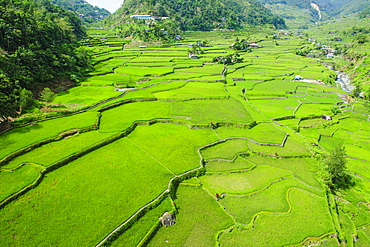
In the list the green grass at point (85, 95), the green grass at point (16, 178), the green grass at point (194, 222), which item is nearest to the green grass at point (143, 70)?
the green grass at point (85, 95)

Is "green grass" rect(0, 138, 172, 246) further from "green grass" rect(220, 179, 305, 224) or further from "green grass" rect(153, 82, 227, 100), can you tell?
"green grass" rect(153, 82, 227, 100)

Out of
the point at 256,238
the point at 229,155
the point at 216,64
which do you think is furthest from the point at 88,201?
the point at 216,64

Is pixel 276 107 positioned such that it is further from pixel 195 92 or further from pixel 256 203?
pixel 256 203

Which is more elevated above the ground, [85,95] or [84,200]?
[85,95]

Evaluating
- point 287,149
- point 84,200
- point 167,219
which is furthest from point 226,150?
point 84,200

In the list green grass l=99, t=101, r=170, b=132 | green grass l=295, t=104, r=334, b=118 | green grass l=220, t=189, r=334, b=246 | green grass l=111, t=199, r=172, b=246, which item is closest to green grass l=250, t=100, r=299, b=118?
green grass l=295, t=104, r=334, b=118
